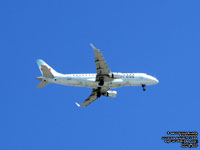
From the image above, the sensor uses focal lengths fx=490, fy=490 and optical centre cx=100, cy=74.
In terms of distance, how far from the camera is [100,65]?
9175 centimetres

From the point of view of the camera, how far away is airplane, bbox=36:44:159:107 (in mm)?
92812

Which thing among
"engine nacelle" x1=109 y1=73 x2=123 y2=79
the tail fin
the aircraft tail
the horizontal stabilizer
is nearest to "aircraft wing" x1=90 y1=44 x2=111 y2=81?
"engine nacelle" x1=109 y1=73 x2=123 y2=79

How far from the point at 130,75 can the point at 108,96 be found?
9365 mm

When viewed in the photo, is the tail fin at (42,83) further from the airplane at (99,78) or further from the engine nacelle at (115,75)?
the engine nacelle at (115,75)

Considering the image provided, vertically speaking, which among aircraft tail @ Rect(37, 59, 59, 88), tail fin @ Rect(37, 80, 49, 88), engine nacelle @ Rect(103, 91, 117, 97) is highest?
engine nacelle @ Rect(103, 91, 117, 97)

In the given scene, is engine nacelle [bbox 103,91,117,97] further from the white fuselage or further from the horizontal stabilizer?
the horizontal stabilizer

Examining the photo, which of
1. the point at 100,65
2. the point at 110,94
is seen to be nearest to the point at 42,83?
the point at 100,65

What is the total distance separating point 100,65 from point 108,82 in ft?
16.4

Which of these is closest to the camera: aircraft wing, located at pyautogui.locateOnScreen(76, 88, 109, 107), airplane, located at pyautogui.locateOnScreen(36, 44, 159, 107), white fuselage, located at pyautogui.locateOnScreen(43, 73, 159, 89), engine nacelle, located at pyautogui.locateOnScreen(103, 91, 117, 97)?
airplane, located at pyautogui.locateOnScreen(36, 44, 159, 107)

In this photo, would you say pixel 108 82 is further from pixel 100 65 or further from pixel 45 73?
pixel 45 73

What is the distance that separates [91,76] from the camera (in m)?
95.4

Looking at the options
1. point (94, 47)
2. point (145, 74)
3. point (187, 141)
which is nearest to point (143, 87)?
point (145, 74)

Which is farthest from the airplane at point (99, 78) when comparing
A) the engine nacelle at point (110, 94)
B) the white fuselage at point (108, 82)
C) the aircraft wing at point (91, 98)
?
the engine nacelle at point (110, 94)

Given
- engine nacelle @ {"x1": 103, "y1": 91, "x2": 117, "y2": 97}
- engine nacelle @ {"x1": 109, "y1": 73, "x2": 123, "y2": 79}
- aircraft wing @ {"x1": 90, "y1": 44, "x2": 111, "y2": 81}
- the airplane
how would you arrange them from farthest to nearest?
engine nacelle @ {"x1": 103, "y1": 91, "x2": 117, "y2": 97}
engine nacelle @ {"x1": 109, "y1": 73, "x2": 123, "y2": 79}
the airplane
aircraft wing @ {"x1": 90, "y1": 44, "x2": 111, "y2": 81}
